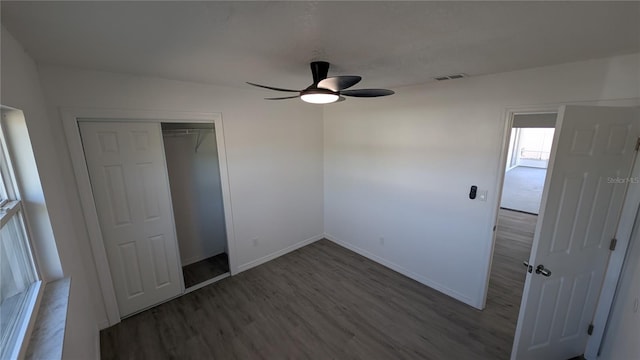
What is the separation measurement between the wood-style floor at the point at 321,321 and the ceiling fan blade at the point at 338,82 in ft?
7.28

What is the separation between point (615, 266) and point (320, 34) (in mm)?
2739

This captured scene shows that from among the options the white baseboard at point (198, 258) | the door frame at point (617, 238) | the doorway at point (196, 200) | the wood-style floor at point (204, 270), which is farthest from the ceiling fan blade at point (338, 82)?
the white baseboard at point (198, 258)

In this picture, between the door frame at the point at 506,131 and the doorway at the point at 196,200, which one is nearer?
the door frame at the point at 506,131

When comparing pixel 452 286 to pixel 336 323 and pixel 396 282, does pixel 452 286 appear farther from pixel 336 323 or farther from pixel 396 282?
pixel 336 323

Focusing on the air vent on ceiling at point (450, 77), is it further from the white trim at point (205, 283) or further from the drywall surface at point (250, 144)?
the white trim at point (205, 283)

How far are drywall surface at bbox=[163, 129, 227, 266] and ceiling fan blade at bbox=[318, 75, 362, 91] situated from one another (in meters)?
2.39

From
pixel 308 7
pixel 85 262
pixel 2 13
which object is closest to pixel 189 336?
pixel 85 262

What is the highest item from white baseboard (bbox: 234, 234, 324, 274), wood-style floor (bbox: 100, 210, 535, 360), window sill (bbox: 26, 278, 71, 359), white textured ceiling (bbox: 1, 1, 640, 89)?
white textured ceiling (bbox: 1, 1, 640, 89)

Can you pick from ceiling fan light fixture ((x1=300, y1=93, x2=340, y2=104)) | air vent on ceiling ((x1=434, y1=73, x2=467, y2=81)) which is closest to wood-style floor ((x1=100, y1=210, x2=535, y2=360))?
ceiling fan light fixture ((x1=300, y1=93, x2=340, y2=104))

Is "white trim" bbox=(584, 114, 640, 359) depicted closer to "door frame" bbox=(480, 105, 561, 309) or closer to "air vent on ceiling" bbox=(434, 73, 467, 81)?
"door frame" bbox=(480, 105, 561, 309)

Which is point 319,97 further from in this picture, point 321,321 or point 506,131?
point 321,321

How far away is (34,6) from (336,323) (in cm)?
298

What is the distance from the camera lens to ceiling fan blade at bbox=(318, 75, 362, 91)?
4.64ft

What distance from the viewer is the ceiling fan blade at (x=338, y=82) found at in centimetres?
Answer: 141
